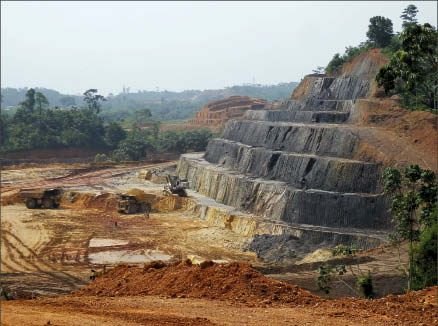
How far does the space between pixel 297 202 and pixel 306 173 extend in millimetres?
3567

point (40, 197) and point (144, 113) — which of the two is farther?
point (144, 113)

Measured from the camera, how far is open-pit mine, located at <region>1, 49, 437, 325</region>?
15.2 meters

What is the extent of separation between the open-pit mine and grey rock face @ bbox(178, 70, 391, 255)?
11 cm

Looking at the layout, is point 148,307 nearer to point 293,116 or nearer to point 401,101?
point 401,101

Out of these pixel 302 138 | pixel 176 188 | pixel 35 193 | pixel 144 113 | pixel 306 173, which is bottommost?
pixel 35 193

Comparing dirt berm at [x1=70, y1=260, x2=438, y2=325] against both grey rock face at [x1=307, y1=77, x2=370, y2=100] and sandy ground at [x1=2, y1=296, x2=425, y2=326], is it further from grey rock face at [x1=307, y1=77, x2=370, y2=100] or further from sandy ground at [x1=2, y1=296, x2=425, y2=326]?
grey rock face at [x1=307, y1=77, x2=370, y2=100]

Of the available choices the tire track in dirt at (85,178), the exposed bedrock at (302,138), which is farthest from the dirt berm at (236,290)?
the tire track in dirt at (85,178)

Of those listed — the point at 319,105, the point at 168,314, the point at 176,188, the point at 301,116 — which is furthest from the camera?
the point at 319,105

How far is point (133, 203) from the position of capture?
51.8 metres

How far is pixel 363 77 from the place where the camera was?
192ft

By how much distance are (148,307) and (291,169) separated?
1138 inches

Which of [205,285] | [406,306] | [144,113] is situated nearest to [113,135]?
[144,113]

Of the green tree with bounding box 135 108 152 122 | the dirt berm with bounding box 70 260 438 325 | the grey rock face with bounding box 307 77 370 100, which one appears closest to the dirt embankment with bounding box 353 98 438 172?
the grey rock face with bounding box 307 77 370 100

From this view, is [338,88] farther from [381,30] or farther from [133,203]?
[133,203]
